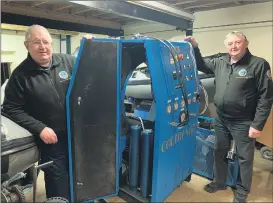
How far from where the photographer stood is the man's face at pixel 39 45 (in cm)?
161

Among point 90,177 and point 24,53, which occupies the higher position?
point 24,53

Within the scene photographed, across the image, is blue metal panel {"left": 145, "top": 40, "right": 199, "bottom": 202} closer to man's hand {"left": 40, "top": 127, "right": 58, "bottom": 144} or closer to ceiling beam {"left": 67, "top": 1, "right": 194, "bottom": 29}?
man's hand {"left": 40, "top": 127, "right": 58, "bottom": 144}

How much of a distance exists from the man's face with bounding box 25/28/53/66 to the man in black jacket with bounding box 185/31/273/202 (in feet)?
4.55

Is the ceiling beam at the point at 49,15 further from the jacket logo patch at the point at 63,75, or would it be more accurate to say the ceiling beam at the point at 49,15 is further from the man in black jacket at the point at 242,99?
the man in black jacket at the point at 242,99

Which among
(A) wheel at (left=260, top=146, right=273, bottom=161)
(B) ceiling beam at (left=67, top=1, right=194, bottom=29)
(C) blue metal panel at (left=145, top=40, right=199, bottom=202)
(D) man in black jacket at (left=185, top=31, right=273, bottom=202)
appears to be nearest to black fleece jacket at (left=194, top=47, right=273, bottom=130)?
(D) man in black jacket at (left=185, top=31, right=273, bottom=202)

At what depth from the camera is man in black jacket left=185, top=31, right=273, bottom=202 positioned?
2117mm

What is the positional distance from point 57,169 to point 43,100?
52 centimetres

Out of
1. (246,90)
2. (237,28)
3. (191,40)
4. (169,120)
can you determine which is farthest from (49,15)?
(246,90)

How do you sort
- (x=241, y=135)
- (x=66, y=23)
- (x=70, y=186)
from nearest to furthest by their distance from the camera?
(x=70, y=186) → (x=241, y=135) → (x=66, y=23)

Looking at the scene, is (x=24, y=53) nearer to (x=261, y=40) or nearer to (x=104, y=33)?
(x=104, y=33)

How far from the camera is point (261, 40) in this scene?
366 centimetres

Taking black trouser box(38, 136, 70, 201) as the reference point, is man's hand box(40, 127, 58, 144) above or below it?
above

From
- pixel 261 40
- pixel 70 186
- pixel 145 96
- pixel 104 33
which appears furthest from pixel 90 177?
pixel 104 33

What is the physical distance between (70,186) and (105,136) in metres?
0.46
